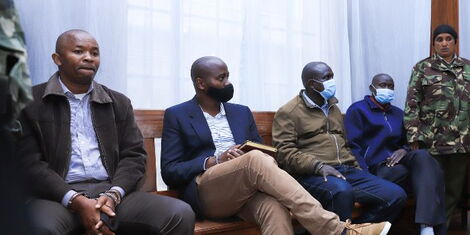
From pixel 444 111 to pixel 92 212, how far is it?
2229 mm

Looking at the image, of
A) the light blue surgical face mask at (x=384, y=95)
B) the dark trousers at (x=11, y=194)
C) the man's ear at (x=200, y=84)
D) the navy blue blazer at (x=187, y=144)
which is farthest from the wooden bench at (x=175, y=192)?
the dark trousers at (x=11, y=194)

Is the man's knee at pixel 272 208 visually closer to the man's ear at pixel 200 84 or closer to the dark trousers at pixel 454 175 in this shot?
the man's ear at pixel 200 84

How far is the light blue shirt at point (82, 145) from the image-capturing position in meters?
2.08

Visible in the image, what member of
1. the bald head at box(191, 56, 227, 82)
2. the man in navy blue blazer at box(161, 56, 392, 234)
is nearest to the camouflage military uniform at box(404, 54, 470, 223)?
the man in navy blue blazer at box(161, 56, 392, 234)

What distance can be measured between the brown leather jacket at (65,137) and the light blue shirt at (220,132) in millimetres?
444

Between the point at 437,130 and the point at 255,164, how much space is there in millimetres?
1499

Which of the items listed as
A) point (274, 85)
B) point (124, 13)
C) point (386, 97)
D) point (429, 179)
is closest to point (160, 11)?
point (124, 13)

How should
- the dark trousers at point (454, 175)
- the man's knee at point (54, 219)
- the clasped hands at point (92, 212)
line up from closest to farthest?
the man's knee at point (54, 219)
the clasped hands at point (92, 212)
the dark trousers at point (454, 175)

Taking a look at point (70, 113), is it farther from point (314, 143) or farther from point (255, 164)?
point (314, 143)

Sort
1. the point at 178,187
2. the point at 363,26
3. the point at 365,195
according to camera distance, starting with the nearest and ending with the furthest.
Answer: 1. the point at 178,187
2. the point at 365,195
3. the point at 363,26

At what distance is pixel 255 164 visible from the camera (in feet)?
7.17

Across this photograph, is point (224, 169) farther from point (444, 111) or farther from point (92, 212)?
point (444, 111)

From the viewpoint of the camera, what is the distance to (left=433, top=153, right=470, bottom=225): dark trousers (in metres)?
3.24

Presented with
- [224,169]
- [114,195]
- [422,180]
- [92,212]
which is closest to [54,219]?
[92,212]
